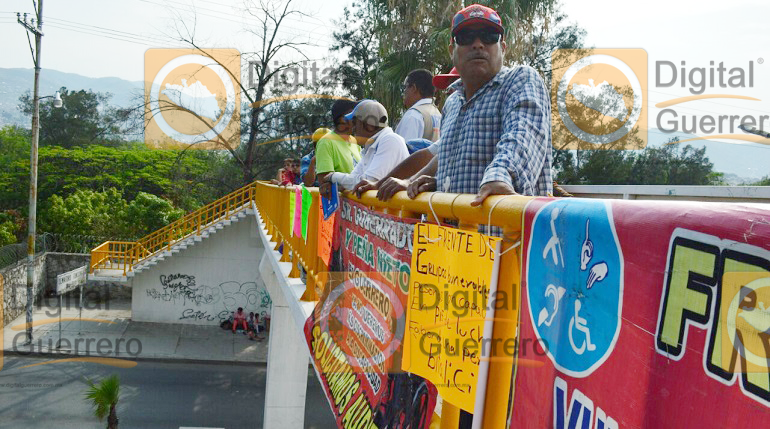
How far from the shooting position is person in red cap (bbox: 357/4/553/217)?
2.28 meters

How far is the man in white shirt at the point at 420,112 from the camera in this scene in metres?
5.09

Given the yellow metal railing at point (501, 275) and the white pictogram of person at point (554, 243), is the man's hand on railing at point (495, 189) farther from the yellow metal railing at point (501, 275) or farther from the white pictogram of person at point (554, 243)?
the white pictogram of person at point (554, 243)

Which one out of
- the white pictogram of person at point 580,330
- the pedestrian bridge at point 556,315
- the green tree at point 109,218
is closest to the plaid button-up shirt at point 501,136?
the pedestrian bridge at point 556,315

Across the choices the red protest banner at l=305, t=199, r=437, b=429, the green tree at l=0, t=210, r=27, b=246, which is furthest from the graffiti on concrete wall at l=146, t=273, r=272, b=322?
the red protest banner at l=305, t=199, r=437, b=429

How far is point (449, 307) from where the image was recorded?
1.84 m

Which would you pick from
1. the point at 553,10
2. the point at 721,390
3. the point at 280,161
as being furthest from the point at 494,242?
the point at 280,161

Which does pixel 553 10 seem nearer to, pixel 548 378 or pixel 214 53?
pixel 548 378

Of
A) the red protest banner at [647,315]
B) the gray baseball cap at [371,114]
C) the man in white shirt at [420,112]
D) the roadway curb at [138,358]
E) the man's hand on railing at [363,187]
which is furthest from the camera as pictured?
the roadway curb at [138,358]

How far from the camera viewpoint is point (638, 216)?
40.1 inches

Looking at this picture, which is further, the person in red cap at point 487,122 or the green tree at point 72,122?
the green tree at point 72,122

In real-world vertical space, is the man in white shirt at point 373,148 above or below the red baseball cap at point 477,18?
below

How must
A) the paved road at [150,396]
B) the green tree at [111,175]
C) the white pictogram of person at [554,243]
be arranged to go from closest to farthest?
the white pictogram of person at [554,243] < the paved road at [150,396] < the green tree at [111,175]

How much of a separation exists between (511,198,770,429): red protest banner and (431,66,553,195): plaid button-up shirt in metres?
0.76

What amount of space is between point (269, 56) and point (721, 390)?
2807cm
